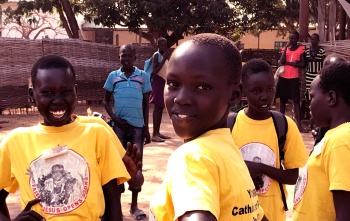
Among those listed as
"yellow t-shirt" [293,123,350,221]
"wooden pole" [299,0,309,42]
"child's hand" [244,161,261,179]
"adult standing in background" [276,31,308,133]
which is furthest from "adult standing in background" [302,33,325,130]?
"yellow t-shirt" [293,123,350,221]

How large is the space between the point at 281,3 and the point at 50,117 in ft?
60.9

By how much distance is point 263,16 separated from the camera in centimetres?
1888

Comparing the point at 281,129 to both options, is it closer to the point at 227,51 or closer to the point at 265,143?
the point at 265,143

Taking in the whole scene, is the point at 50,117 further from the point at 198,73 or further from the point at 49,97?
the point at 198,73

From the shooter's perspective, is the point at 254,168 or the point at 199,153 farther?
the point at 254,168

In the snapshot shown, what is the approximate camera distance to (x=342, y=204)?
2.04 metres

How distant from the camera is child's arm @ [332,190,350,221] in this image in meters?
2.02

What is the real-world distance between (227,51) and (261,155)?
1.47 meters

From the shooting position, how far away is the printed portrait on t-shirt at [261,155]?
2844 mm

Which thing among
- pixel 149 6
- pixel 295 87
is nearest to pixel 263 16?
pixel 149 6

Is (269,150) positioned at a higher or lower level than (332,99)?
lower

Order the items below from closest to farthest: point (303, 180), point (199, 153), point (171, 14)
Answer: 1. point (199, 153)
2. point (303, 180)
3. point (171, 14)

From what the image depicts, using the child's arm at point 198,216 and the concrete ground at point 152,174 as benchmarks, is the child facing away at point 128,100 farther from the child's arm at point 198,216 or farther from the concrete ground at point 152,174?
the child's arm at point 198,216

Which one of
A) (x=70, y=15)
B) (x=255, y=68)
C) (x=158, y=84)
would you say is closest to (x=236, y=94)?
(x=255, y=68)
